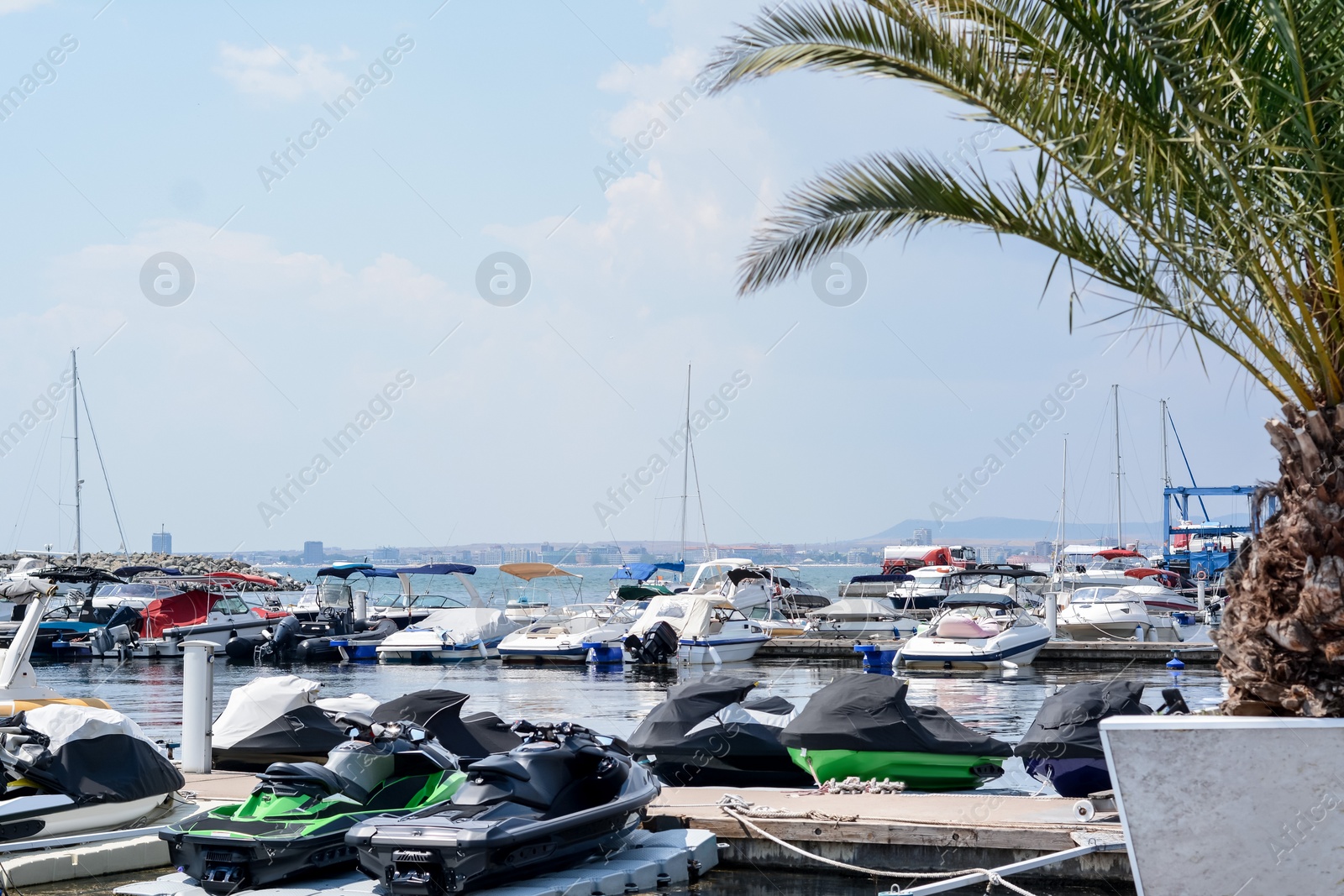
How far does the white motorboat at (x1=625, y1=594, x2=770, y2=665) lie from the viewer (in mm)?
35844

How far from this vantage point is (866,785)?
40.2 ft

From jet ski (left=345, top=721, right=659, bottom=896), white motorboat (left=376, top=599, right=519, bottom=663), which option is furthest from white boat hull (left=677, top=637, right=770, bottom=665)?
jet ski (left=345, top=721, right=659, bottom=896)

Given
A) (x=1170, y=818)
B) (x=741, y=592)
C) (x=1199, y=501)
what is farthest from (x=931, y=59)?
(x=1199, y=501)

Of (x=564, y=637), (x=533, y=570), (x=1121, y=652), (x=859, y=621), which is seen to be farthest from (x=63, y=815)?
(x=533, y=570)

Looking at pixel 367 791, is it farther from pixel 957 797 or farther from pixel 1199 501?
pixel 1199 501

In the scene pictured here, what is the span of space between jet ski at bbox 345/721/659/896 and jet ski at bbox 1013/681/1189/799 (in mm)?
3997

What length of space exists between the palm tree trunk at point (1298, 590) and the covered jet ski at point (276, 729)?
1005cm

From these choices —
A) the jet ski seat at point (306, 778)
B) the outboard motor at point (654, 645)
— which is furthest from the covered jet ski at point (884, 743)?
the outboard motor at point (654, 645)

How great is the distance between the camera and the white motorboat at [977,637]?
3173 cm

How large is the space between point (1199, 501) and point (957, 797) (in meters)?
81.8

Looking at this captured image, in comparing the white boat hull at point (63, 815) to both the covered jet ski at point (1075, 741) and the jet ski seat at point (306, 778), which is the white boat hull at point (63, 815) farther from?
the covered jet ski at point (1075, 741)

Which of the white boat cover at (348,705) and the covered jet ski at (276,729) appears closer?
the covered jet ski at (276,729)

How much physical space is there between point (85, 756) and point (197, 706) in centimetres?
235

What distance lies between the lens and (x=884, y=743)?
40.8ft
